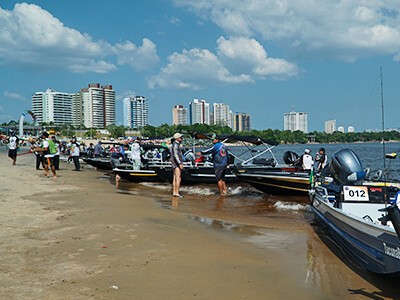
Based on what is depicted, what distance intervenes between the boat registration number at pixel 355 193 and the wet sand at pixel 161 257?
987 millimetres

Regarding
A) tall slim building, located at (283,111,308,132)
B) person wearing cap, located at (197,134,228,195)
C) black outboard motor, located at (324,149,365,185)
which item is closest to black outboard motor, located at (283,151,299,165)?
person wearing cap, located at (197,134,228,195)

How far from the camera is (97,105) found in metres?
188

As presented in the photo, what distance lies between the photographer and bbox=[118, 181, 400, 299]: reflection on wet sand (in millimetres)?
5320

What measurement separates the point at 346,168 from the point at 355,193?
798mm

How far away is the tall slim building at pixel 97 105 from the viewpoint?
186125 mm

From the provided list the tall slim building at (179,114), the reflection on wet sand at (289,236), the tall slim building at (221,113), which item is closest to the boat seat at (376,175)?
the reflection on wet sand at (289,236)

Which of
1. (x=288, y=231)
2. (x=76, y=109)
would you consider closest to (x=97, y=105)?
(x=76, y=109)

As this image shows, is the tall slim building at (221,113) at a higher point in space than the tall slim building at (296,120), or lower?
higher

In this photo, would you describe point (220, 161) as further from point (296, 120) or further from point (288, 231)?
point (296, 120)

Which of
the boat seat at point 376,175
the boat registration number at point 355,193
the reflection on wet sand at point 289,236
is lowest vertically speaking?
the reflection on wet sand at point 289,236

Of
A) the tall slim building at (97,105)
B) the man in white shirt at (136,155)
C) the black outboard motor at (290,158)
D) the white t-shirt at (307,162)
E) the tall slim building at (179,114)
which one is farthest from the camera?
the tall slim building at (97,105)

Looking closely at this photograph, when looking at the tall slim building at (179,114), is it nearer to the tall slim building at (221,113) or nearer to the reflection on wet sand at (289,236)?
the tall slim building at (221,113)

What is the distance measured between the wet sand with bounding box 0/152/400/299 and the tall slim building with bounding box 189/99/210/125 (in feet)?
439

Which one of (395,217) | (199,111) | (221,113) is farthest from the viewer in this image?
(221,113)
